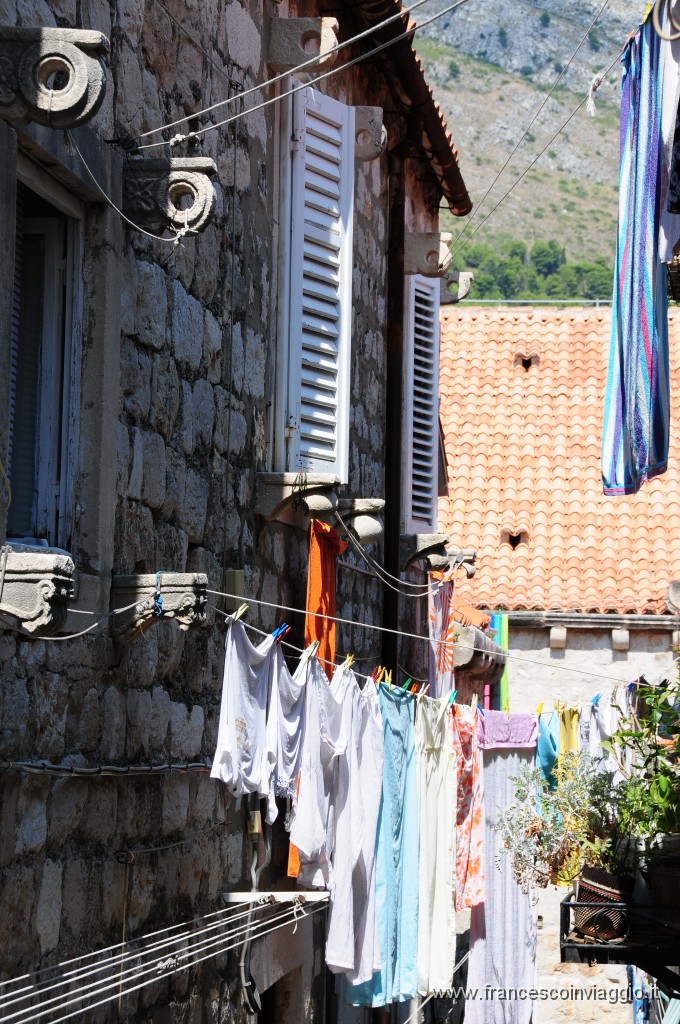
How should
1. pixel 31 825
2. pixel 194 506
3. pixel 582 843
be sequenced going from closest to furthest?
pixel 31 825
pixel 194 506
pixel 582 843

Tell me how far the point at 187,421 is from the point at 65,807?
72.0 inches

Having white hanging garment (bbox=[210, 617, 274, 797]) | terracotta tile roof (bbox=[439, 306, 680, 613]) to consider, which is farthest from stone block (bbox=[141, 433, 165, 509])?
terracotta tile roof (bbox=[439, 306, 680, 613])

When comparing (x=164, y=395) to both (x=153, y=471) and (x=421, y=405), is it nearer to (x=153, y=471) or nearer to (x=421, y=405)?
(x=153, y=471)

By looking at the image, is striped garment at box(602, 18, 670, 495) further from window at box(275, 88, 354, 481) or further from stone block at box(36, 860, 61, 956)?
stone block at box(36, 860, 61, 956)

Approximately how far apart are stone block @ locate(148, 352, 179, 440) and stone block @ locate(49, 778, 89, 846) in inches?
55.9

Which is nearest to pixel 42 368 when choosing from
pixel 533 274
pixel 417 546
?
pixel 417 546

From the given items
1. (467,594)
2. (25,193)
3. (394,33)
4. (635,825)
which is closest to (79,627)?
(25,193)

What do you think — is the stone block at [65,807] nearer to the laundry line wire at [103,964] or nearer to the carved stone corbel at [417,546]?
the laundry line wire at [103,964]

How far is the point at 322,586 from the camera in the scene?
7.77 metres

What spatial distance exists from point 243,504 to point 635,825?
2254 mm

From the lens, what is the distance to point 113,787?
4.88 m

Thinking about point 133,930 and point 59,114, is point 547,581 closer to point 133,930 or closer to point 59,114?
point 133,930

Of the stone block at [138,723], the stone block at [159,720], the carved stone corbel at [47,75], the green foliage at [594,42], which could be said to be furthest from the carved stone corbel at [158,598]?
the green foliage at [594,42]

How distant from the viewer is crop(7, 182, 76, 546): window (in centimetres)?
442
